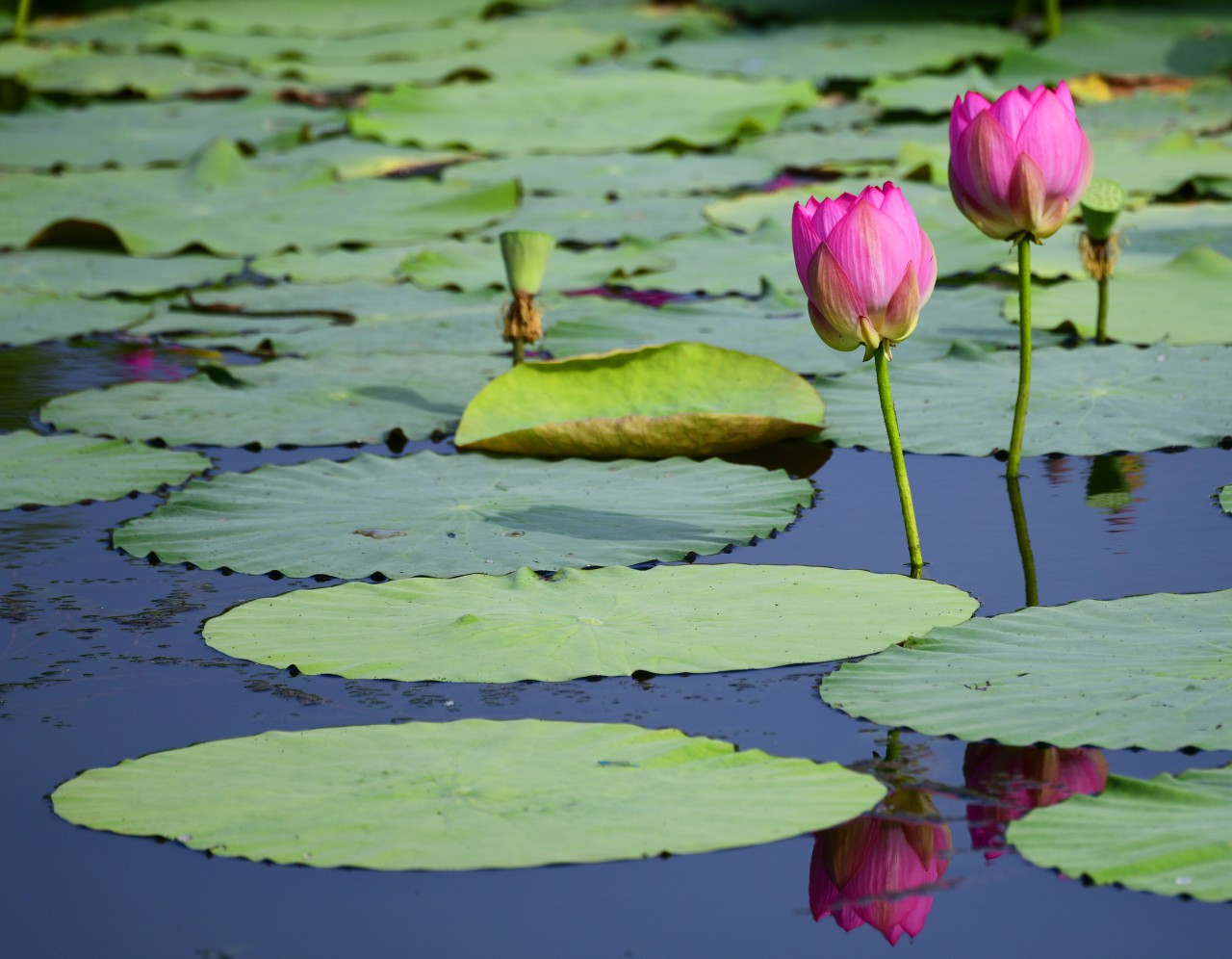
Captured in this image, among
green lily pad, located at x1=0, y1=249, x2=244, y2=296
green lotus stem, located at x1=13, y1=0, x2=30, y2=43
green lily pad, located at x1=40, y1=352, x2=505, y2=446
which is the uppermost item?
green lotus stem, located at x1=13, y1=0, x2=30, y2=43

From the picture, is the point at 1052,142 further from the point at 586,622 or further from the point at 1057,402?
the point at 586,622

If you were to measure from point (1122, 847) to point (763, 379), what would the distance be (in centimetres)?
126

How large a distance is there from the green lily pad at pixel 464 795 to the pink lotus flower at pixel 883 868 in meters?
0.02

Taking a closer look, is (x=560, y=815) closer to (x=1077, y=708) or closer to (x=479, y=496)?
(x=1077, y=708)

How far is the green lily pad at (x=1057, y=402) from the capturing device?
6.80 ft

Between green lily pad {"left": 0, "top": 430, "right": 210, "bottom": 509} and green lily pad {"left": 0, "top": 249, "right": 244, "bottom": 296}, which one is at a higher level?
green lily pad {"left": 0, "top": 249, "right": 244, "bottom": 296}

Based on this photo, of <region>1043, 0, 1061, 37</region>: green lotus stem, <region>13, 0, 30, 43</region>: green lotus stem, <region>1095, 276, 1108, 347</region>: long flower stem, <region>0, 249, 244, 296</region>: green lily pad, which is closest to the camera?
<region>1095, 276, 1108, 347</region>: long flower stem

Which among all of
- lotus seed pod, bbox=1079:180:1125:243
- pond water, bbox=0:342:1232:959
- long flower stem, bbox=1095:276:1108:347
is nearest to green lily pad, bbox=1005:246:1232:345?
long flower stem, bbox=1095:276:1108:347

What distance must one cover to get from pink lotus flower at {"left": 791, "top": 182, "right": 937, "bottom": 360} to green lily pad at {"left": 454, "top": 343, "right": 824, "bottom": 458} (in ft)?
1.84

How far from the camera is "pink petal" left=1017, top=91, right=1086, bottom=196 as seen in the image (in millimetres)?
1719

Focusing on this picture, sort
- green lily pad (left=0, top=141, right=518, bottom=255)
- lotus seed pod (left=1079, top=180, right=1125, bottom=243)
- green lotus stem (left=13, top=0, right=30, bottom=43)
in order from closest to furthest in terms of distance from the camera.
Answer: lotus seed pod (left=1079, top=180, right=1125, bottom=243) → green lily pad (left=0, top=141, right=518, bottom=255) → green lotus stem (left=13, top=0, right=30, bottom=43)

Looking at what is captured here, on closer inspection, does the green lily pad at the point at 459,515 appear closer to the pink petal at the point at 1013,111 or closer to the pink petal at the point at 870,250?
the pink petal at the point at 870,250

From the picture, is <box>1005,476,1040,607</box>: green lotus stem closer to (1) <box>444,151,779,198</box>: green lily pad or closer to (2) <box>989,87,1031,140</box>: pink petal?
(2) <box>989,87,1031,140</box>: pink petal

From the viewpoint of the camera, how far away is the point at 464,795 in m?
1.18
